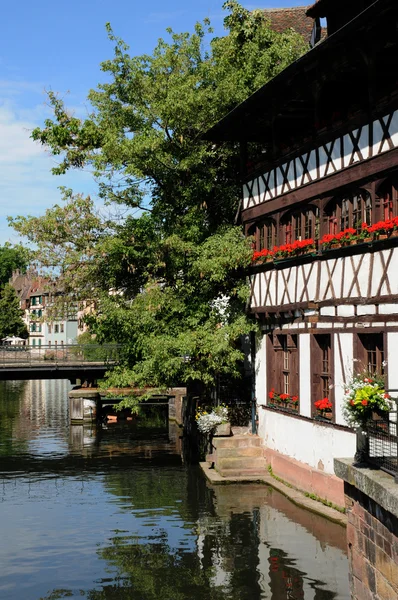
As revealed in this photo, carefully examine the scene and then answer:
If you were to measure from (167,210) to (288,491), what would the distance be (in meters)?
10.5

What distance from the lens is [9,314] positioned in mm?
96500

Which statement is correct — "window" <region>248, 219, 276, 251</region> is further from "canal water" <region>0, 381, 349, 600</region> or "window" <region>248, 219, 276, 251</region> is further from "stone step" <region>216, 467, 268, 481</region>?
"canal water" <region>0, 381, 349, 600</region>

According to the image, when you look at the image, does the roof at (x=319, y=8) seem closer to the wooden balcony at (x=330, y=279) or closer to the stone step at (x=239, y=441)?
the wooden balcony at (x=330, y=279)

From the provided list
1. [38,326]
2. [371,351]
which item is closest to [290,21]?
[371,351]

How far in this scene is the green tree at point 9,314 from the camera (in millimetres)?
96062

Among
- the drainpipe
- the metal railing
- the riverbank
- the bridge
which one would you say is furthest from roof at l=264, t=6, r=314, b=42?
the metal railing

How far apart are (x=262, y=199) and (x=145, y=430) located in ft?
57.9

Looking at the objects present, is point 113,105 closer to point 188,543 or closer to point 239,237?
point 239,237

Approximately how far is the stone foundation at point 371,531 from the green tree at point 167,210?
497 inches

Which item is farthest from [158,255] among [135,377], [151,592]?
[151,592]

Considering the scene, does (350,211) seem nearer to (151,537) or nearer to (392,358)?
(392,358)

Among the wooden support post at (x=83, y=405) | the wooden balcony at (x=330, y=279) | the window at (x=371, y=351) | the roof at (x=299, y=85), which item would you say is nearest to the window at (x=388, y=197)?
the wooden balcony at (x=330, y=279)

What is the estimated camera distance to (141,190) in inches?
1095

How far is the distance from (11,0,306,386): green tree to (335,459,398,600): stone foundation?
1262cm
